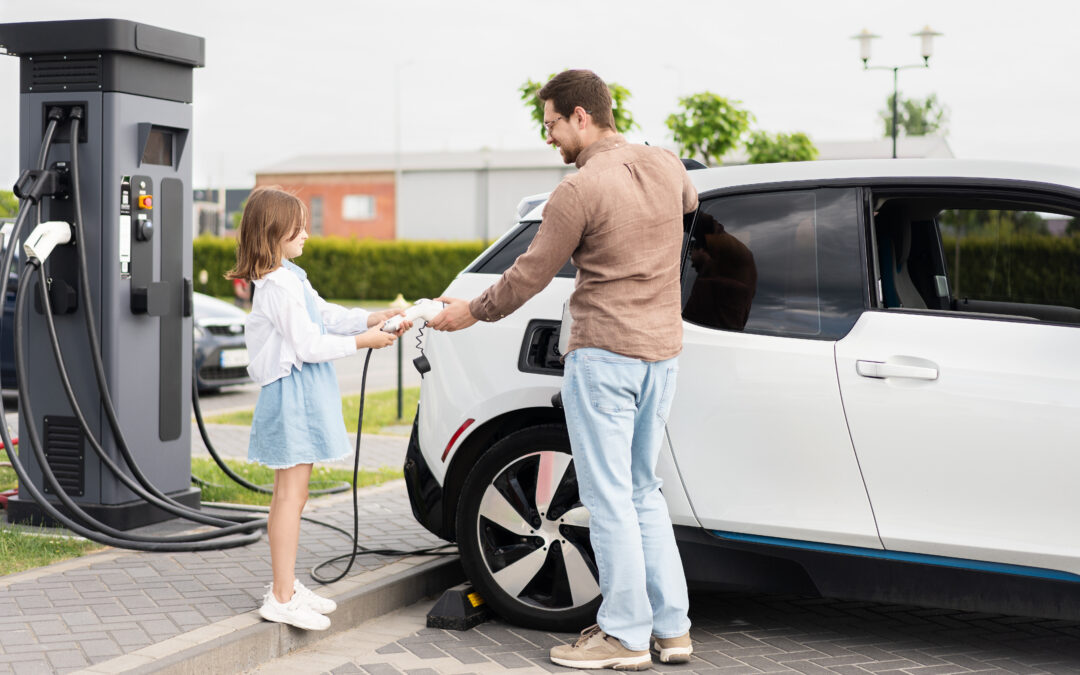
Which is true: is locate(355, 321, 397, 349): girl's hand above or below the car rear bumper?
above

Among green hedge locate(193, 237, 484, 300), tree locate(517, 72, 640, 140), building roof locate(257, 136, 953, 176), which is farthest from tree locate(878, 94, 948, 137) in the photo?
tree locate(517, 72, 640, 140)

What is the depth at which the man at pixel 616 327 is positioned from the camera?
3.88 m

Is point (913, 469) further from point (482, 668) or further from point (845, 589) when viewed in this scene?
point (482, 668)

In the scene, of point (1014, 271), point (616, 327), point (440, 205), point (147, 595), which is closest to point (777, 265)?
point (616, 327)

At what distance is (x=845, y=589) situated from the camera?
159 inches

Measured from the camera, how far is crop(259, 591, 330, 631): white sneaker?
14.1 feet

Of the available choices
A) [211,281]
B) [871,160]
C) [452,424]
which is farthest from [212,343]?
[211,281]

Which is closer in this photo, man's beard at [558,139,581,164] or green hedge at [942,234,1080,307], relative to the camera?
man's beard at [558,139,581,164]

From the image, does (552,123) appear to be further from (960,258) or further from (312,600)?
(960,258)

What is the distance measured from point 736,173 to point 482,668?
6.28 ft

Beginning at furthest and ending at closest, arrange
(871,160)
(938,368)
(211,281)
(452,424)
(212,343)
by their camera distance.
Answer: (211,281) < (212,343) < (452,424) < (871,160) < (938,368)

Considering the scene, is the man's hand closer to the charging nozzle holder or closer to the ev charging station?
the ev charging station

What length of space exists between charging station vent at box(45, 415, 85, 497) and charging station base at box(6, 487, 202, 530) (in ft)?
0.32

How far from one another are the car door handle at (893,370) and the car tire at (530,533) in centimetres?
107
